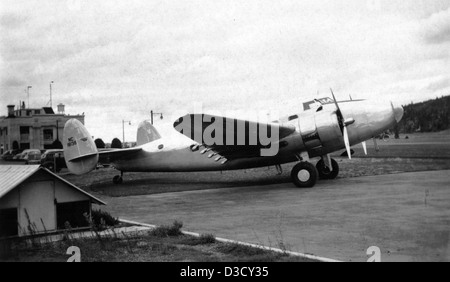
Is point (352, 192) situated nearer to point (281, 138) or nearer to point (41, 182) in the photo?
point (281, 138)

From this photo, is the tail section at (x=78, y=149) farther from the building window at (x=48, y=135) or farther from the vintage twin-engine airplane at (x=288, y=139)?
the building window at (x=48, y=135)

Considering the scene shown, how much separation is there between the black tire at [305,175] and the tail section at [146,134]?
7.55m

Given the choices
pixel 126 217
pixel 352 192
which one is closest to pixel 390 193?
pixel 352 192

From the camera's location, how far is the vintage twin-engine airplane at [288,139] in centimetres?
1422

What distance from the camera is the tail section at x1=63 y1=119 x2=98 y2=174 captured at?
15844 millimetres

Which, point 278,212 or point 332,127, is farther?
point 332,127

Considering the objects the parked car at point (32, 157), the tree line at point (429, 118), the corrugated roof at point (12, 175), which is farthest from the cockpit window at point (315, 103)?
the parked car at point (32, 157)

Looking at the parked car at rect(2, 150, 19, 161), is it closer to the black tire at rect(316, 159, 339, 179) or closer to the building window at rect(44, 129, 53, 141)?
the building window at rect(44, 129, 53, 141)

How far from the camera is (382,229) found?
7582mm

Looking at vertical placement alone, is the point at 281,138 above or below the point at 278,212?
above

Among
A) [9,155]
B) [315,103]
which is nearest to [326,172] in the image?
[315,103]

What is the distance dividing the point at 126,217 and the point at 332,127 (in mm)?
7171

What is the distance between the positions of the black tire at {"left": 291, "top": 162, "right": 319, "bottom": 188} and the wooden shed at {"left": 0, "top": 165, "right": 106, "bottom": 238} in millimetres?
7571
